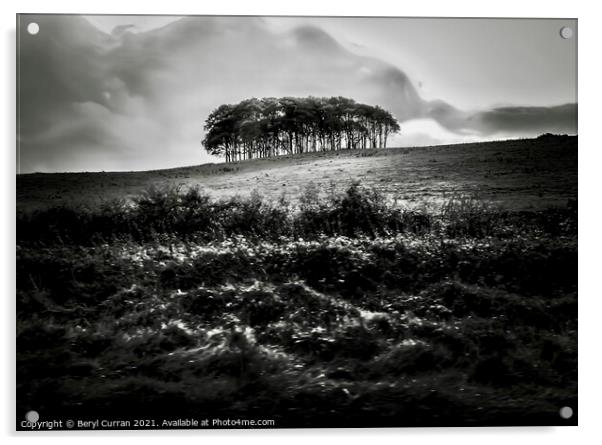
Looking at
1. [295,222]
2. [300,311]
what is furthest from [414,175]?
[300,311]

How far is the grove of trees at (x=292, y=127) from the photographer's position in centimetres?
415

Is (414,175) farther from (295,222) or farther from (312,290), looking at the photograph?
(312,290)

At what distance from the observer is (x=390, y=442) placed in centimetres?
379

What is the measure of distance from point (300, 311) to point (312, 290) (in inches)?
9.3

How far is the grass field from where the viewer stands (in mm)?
3750

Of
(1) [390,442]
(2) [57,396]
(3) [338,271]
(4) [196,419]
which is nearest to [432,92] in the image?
(3) [338,271]

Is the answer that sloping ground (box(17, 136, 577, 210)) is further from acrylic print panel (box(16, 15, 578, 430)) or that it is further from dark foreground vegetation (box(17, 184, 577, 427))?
dark foreground vegetation (box(17, 184, 577, 427))

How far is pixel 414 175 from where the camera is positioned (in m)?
4.26

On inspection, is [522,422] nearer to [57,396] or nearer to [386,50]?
[386,50]

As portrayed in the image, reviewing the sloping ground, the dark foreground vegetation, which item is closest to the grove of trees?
the sloping ground

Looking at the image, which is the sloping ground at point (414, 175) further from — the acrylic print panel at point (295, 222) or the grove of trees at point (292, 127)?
the grove of trees at point (292, 127)

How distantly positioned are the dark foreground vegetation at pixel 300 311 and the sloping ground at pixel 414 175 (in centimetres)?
13

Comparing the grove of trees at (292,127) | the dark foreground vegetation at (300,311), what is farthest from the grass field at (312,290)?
the grove of trees at (292,127)

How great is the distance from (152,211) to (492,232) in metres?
3.31
